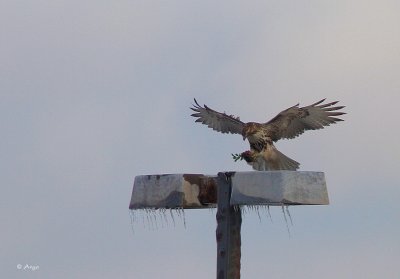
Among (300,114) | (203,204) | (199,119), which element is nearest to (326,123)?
(300,114)

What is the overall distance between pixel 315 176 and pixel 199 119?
21.6ft

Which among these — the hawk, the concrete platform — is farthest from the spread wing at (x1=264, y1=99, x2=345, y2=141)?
the concrete platform

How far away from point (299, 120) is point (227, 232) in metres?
5.70

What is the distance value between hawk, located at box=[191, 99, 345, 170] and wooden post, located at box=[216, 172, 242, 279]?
15.1 feet

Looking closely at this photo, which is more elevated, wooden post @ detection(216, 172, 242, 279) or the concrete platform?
the concrete platform

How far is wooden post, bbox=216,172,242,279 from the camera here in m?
9.05

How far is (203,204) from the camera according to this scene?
367 inches

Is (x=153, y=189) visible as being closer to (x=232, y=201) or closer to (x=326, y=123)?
(x=232, y=201)

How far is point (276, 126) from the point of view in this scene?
14469 mm

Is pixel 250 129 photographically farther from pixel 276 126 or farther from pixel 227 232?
pixel 227 232

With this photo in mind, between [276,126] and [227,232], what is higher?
[276,126]

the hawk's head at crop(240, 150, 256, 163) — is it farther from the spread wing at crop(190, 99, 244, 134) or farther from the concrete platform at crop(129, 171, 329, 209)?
the concrete platform at crop(129, 171, 329, 209)

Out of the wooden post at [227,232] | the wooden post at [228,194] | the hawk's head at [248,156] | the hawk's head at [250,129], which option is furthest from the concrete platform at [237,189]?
the hawk's head at [250,129]


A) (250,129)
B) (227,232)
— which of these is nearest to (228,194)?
(227,232)
